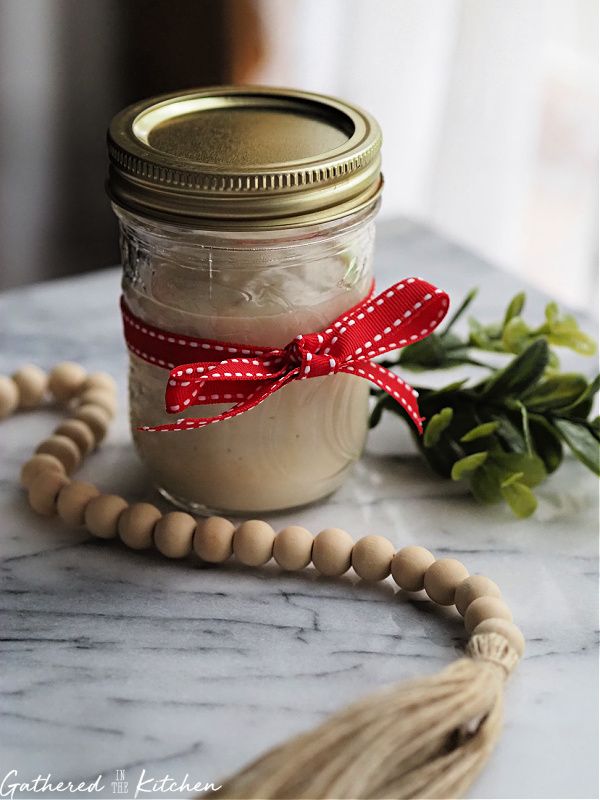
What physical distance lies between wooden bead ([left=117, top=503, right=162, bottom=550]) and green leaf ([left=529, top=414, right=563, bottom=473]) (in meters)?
0.33

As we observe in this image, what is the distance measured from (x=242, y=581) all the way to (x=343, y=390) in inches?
6.6

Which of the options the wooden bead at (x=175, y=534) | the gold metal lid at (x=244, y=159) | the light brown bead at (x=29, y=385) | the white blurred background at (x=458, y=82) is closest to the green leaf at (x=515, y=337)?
the gold metal lid at (x=244, y=159)

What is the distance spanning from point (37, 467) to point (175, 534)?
0.16 metres

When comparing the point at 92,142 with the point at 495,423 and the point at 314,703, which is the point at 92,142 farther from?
the point at 314,703

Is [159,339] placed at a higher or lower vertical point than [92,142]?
higher

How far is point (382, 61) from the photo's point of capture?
1.60m

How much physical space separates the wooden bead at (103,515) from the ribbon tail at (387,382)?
22cm

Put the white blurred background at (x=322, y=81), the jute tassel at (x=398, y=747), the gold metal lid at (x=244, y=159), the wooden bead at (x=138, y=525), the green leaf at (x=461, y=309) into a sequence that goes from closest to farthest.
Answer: the jute tassel at (x=398, y=747)
the gold metal lid at (x=244, y=159)
the wooden bead at (x=138, y=525)
the green leaf at (x=461, y=309)
the white blurred background at (x=322, y=81)

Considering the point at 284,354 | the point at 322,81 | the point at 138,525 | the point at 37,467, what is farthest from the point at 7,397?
the point at 322,81

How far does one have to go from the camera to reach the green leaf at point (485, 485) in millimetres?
796

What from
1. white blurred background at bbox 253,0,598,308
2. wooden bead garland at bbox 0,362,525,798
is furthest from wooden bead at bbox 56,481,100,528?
white blurred background at bbox 253,0,598,308

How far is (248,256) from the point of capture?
670 mm

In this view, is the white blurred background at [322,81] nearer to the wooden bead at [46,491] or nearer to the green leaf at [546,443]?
the green leaf at [546,443]

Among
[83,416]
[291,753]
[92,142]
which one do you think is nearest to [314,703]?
[291,753]
